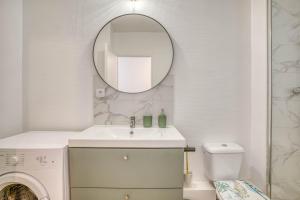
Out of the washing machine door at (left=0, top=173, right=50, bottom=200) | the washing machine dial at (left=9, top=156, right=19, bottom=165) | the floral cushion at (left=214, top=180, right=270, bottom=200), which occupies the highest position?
the washing machine dial at (left=9, top=156, right=19, bottom=165)

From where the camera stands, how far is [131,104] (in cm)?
187

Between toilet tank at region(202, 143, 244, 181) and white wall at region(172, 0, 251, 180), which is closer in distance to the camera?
toilet tank at region(202, 143, 244, 181)

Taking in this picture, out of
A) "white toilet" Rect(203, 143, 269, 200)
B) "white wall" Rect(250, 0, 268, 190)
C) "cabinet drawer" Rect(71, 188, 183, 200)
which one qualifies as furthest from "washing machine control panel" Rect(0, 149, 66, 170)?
"white wall" Rect(250, 0, 268, 190)

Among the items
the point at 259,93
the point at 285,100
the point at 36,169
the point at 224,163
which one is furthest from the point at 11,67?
the point at 285,100

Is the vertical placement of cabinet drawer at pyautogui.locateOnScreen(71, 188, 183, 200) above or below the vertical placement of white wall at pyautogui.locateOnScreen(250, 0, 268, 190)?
below

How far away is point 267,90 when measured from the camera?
1714mm

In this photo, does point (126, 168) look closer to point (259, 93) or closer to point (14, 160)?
point (14, 160)

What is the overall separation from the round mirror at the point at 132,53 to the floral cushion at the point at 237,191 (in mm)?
1063

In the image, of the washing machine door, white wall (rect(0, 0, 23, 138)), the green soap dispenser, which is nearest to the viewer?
the washing machine door

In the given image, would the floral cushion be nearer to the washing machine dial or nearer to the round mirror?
the round mirror

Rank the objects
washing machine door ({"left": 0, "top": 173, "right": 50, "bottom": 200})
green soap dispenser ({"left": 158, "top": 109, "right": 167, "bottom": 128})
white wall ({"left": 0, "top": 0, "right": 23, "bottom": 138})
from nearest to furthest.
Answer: washing machine door ({"left": 0, "top": 173, "right": 50, "bottom": 200}) < white wall ({"left": 0, "top": 0, "right": 23, "bottom": 138}) < green soap dispenser ({"left": 158, "top": 109, "right": 167, "bottom": 128})

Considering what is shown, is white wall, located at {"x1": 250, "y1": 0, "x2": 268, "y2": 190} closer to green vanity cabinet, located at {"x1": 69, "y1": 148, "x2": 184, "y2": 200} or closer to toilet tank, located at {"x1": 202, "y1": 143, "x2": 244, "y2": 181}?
toilet tank, located at {"x1": 202, "y1": 143, "x2": 244, "y2": 181}

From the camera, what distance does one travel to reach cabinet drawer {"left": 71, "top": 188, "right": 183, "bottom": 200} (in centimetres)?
137

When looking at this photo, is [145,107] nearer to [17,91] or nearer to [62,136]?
[62,136]
